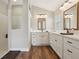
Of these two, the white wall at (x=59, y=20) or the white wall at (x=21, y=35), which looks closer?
the white wall at (x=21, y=35)

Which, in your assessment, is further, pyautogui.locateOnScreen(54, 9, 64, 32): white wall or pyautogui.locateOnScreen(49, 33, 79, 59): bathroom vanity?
pyautogui.locateOnScreen(54, 9, 64, 32): white wall

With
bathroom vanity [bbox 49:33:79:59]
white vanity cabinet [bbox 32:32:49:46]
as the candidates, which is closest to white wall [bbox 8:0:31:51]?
white vanity cabinet [bbox 32:32:49:46]

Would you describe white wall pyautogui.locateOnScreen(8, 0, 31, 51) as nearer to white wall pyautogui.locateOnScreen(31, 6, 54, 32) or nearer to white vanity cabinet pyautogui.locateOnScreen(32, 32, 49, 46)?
white vanity cabinet pyautogui.locateOnScreen(32, 32, 49, 46)

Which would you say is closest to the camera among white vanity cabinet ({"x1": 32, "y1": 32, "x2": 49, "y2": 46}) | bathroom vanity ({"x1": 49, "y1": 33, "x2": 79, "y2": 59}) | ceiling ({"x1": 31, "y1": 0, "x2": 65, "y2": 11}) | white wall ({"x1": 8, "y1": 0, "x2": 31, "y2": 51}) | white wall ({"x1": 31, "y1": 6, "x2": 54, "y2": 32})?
bathroom vanity ({"x1": 49, "y1": 33, "x2": 79, "y2": 59})

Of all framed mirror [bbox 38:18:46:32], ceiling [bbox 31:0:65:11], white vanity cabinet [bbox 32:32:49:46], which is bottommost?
white vanity cabinet [bbox 32:32:49:46]

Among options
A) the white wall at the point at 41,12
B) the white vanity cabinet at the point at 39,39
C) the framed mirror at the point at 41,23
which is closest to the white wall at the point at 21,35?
the white vanity cabinet at the point at 39,39

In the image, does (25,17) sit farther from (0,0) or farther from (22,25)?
(0,0)

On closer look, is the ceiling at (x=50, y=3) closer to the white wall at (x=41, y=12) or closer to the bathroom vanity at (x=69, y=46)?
the white wall at (x=41, y=12)

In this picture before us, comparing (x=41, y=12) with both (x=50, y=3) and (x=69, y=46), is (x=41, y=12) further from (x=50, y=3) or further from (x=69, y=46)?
(x=69, y=46)

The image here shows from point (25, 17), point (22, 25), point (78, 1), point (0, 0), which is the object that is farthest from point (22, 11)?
point (78, 1)

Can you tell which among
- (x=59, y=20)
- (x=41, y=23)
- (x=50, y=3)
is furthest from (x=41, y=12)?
(x=59, y=20)

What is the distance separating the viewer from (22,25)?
16.7 ft

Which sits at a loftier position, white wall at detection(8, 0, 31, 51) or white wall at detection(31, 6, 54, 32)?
white wall at detection(31, 6, 54, 32)

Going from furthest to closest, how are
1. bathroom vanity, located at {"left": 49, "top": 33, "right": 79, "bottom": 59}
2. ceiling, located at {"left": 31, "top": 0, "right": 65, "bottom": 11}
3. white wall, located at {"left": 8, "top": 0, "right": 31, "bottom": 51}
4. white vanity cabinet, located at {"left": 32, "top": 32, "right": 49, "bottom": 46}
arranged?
white vanity cabinet, located at {"left": 32, "top": 32, "right": 49, "bottom": 46}, ceiling, located at {"left": 31, "top": 0, "right": 65, "bottom": 11}, white wall, located at {"left": 8, "top": 0, "right": 31, "bottom": 51}, bathroom vanity, located at {"left": 49, "top": 33, "right": 79, "bottom": 59}
